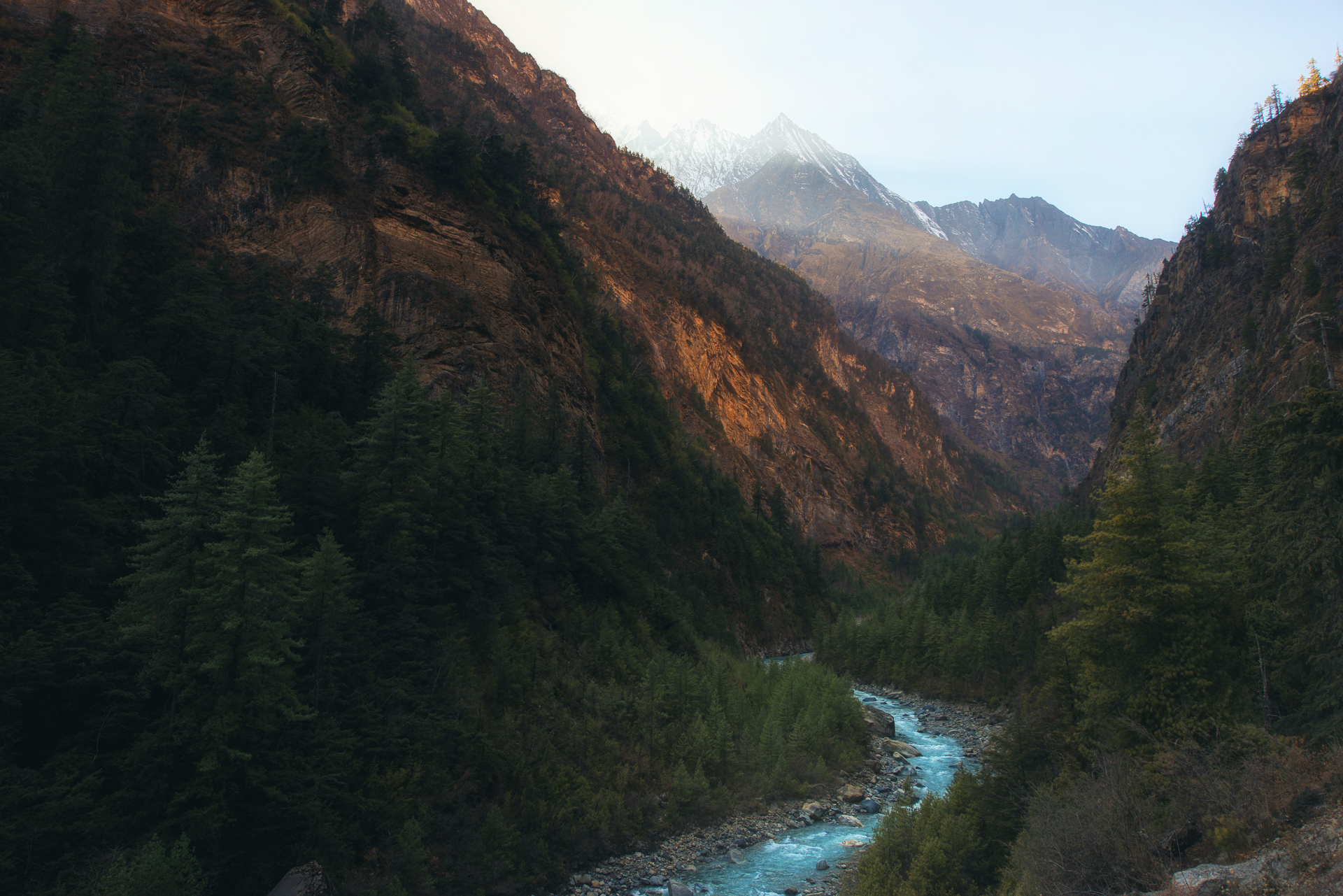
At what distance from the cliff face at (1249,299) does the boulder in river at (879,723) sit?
113 feet

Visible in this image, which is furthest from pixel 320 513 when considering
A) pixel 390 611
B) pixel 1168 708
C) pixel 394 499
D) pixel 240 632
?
pixel 1168 708

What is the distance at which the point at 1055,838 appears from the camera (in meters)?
13.1

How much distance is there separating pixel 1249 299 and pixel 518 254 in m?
73.8

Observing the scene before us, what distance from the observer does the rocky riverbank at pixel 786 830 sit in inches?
802

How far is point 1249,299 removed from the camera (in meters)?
72.8

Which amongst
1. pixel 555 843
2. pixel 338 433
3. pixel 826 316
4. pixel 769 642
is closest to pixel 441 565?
pixel 338 433

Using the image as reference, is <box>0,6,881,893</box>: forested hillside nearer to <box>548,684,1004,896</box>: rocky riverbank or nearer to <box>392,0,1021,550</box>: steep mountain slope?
<box>548,684,1004,896</box>: rocky riverbank

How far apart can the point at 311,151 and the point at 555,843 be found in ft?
121

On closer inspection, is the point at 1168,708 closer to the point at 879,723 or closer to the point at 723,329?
the point at 879,723

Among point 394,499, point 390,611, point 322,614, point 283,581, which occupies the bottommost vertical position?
point 390,611

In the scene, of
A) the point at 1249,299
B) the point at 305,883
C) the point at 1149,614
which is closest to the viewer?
the point at 305,883

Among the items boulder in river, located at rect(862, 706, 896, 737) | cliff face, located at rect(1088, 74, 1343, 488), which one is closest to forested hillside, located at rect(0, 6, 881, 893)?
boulder in river, located at rect(862, 706, 896, 737)

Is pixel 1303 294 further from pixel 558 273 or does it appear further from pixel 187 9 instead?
pixel 187 9

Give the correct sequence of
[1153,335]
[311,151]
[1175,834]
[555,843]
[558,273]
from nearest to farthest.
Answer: [1175,834]
[555,843]
[311,151]
[558,273]
[1153,335]
